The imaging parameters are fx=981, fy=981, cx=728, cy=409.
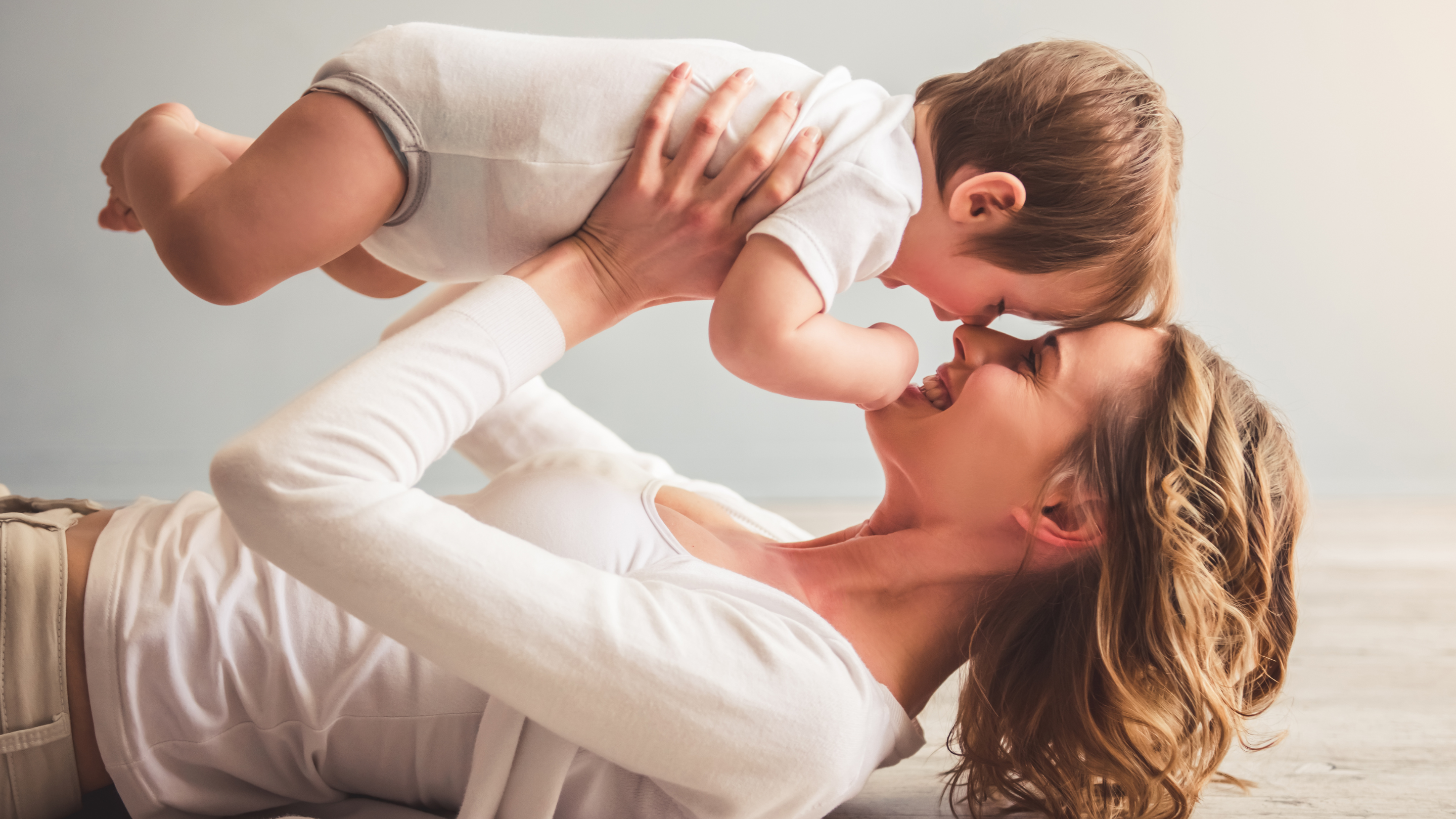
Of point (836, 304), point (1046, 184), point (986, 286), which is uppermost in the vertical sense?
point (1046, 184)

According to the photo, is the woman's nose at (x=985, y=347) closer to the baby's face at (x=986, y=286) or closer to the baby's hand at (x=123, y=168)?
the baby's face at (x=986, y=286)

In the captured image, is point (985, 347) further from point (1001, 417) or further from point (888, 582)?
point (888, 582)

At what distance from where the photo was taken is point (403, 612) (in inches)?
29.1

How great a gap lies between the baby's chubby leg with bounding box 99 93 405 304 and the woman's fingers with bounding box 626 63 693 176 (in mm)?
234

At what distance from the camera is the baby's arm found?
0.90m

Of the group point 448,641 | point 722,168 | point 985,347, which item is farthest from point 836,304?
point 448,641

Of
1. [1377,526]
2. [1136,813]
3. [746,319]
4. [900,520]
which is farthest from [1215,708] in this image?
[1377,526]

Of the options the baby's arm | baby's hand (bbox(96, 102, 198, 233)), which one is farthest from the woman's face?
baby's hand (bbox(96, 102, 198, 233))

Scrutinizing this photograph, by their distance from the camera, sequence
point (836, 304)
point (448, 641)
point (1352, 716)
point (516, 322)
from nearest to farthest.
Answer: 1. point (448, 641)
2. point (516, 322)
3. point (1352, 716)
4. point (836, 304)

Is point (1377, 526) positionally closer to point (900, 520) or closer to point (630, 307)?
point (900, 520)

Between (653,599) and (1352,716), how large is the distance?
120 cm

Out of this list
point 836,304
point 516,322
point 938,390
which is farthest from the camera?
point 836,304

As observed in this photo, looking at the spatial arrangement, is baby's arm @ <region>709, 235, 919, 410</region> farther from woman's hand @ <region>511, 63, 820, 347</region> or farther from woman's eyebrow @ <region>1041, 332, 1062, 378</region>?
woman's eyebrow @ <region>1041, 332, 1062, 378</region>

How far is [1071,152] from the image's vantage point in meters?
0.99
